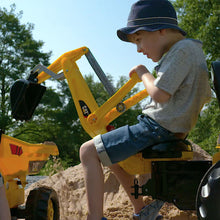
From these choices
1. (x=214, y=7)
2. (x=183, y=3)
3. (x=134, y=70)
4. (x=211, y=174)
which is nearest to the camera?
(x=211, y=174)

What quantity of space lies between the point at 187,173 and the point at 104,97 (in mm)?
24008

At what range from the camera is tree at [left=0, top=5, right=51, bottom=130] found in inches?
821

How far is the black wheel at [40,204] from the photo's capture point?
2871mm

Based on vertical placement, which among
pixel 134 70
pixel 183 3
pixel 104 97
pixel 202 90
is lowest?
pixel 202 90

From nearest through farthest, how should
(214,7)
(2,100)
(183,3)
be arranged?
(214,7)
(183,3)
(2,100)

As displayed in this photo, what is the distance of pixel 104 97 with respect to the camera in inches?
1021

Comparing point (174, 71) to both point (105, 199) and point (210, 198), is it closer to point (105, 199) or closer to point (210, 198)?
point (210, 198)

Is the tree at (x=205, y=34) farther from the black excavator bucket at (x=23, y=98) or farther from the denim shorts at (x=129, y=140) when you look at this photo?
the denim shorts at (x=129, y=140)

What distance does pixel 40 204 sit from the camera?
2.93 m

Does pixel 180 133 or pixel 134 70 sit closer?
pixel 180 133

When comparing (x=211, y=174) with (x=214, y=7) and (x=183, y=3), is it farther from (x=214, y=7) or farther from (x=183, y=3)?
(x=183, y=3)

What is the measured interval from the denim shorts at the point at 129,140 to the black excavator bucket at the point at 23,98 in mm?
1601

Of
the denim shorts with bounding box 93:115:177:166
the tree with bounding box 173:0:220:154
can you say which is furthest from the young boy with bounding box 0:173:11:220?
the tree with bounding box 173:0:220:154

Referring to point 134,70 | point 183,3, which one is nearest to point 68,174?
point 134,70
